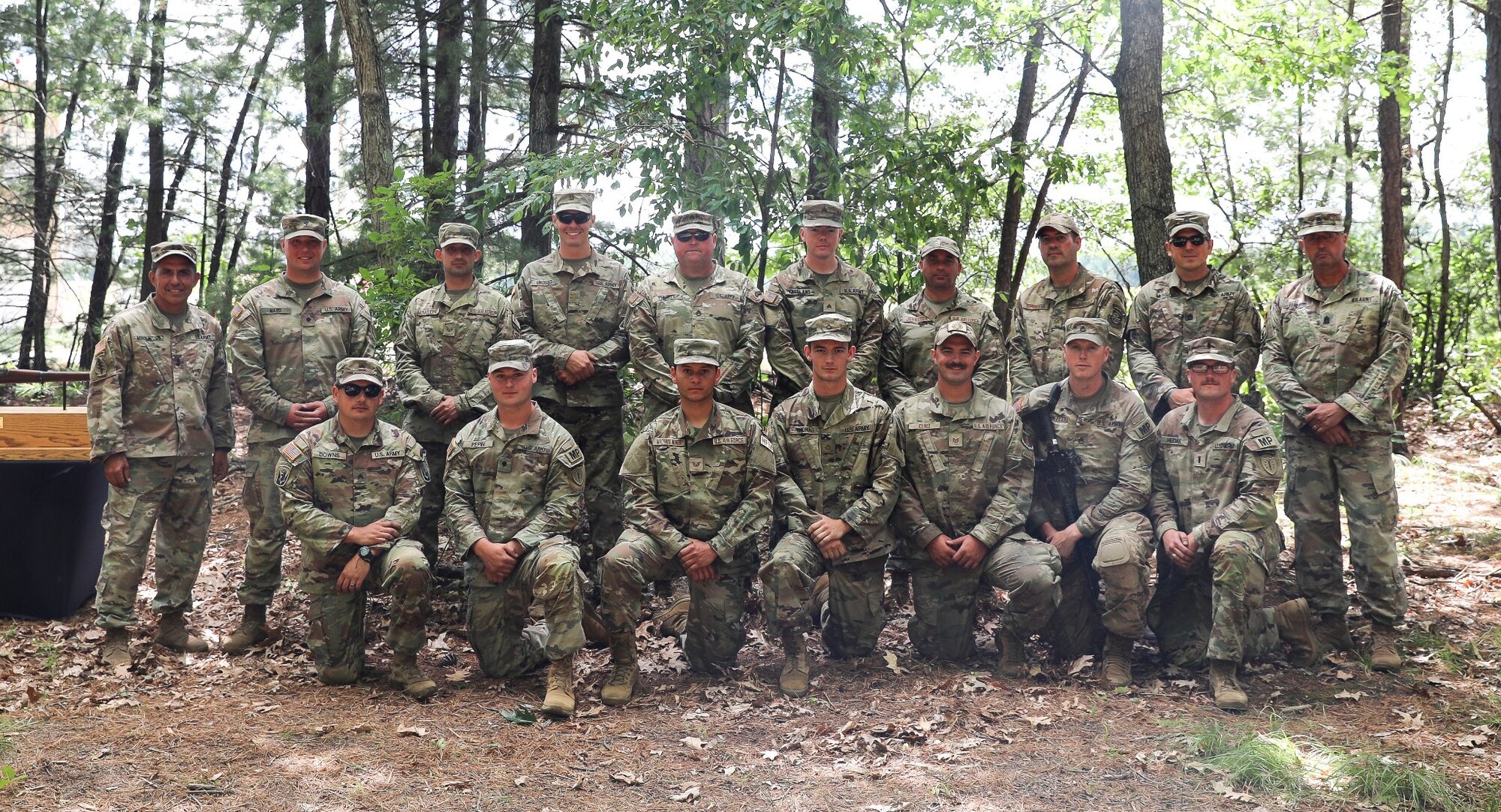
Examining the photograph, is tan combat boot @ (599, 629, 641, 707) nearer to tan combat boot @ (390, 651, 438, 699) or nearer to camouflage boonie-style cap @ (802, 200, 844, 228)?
tan combat boot @ (390, 651, 438, 699)

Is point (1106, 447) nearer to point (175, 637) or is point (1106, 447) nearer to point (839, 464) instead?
point (839, 464)

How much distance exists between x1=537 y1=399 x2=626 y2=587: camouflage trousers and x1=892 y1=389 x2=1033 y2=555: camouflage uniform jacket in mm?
1907

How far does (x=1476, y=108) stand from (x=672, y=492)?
63.8 ft

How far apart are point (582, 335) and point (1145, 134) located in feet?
14.6

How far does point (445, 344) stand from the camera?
6.58 meters

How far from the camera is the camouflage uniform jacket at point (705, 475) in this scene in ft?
19.0

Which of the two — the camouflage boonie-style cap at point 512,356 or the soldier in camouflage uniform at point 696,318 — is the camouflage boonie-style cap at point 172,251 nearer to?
the camouflage boonie-style cap at point 512,356

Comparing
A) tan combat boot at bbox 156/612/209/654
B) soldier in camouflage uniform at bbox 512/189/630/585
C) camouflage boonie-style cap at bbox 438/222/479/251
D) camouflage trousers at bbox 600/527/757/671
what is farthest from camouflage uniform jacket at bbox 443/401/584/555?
tan combat boot at bbox 156/612/209/654

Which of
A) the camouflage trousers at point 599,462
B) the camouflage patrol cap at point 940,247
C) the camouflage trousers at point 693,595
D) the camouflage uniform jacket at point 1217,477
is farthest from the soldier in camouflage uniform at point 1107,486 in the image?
the camouflage trousers at point 599,462

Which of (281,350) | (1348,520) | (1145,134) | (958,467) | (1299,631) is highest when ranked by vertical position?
(1145,134)

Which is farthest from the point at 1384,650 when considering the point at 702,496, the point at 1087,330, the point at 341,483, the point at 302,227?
the point at 302,227

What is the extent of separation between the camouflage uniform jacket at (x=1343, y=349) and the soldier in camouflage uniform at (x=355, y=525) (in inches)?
194

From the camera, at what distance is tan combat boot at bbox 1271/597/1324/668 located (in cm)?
582

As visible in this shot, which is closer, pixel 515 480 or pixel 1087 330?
pixel 515 480
